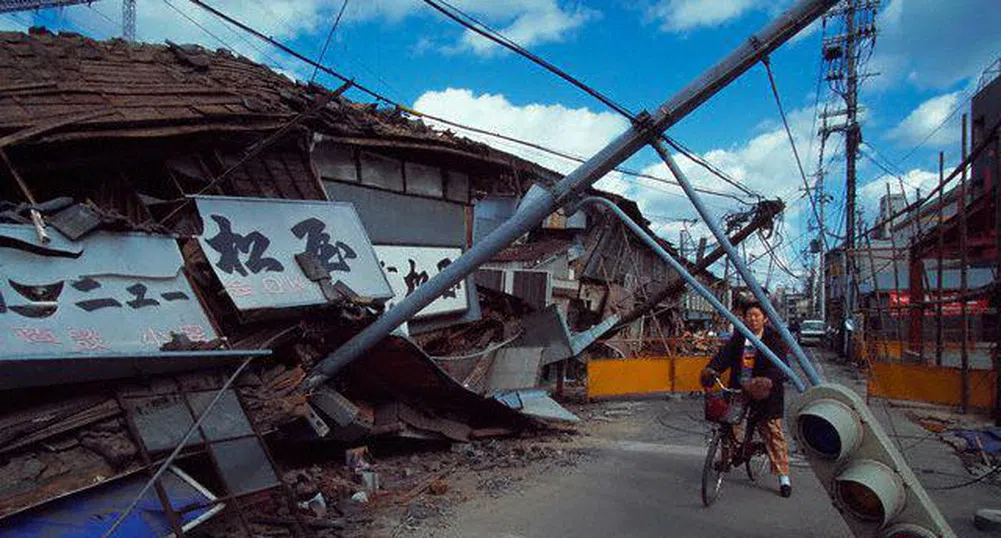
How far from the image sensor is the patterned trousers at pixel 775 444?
23.9 feet

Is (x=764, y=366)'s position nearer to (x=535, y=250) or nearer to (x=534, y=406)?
(x=534, y=406)

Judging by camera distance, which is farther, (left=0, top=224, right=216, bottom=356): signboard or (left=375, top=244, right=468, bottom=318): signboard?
(left=375, top=244, right=468, bottom=318): signboard

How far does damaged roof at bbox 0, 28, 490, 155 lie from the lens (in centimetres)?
745

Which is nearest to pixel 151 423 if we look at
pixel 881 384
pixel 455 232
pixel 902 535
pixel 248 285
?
pixel 248 285

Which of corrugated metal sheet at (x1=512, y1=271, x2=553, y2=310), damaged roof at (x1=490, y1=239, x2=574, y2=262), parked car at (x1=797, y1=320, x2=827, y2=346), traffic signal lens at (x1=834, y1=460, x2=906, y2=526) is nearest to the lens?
traffic signal lens at (x1=834, y1=460, x2=906, y2=526)

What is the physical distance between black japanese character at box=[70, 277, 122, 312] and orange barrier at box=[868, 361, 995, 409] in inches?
597

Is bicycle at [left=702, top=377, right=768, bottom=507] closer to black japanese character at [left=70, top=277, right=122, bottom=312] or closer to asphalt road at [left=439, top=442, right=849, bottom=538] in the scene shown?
asphalt road at [left=439, top=442, right=849, bottom=538]

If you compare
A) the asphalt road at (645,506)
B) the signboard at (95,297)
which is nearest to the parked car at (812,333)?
the asphalt road at (645,506)

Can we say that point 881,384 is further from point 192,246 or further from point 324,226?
point 192,246

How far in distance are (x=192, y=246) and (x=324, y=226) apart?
81.4 inches

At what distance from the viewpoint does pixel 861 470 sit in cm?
373

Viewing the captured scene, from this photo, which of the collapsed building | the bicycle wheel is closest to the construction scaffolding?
the bicycle wheel

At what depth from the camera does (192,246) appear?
7.86 metres

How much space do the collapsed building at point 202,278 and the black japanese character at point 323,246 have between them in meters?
0.03
